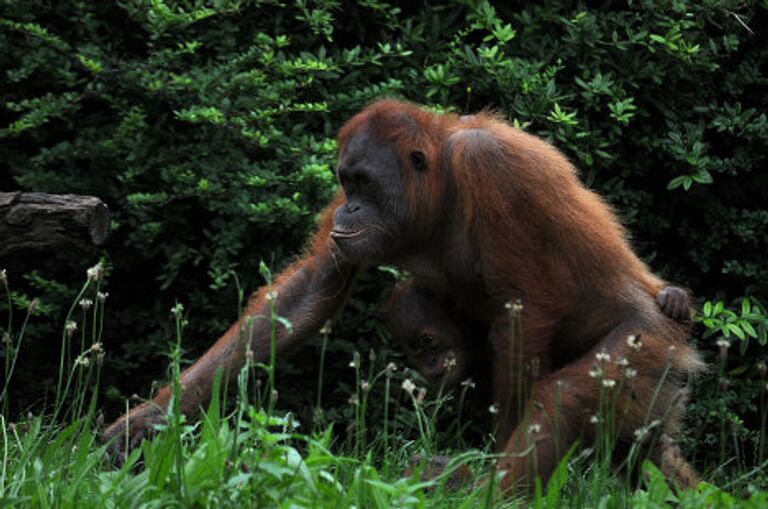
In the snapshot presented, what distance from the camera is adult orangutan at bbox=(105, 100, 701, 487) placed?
157 inches

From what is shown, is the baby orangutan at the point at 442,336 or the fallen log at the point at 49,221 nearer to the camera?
the fallen log at the point at 49,221

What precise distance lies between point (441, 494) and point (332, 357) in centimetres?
248

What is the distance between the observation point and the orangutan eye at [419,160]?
14.2 ft

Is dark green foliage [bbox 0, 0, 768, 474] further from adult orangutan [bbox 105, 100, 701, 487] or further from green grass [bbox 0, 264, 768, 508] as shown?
green grass [bbox 0, 264, 768, 508]

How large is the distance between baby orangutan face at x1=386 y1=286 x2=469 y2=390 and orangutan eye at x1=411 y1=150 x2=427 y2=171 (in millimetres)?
520

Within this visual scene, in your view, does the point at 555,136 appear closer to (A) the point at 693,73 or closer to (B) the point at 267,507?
(A) the point at 693,73

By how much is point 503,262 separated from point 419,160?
0.55m

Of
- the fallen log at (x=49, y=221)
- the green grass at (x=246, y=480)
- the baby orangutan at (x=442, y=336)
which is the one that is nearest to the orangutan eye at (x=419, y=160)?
the baby orangutan at (x=442, y=336)

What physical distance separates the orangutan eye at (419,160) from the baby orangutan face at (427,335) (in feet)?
1.71

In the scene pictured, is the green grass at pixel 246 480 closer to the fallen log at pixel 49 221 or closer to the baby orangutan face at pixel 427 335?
the fallen log at pixel 49 221

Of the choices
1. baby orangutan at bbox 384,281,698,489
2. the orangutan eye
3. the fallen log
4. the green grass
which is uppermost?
the orangutan eye

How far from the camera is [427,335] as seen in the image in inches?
181

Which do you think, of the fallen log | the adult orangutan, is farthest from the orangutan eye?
the fallen log

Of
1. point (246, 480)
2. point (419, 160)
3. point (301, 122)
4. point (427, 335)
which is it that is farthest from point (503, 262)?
point (301, 122)
